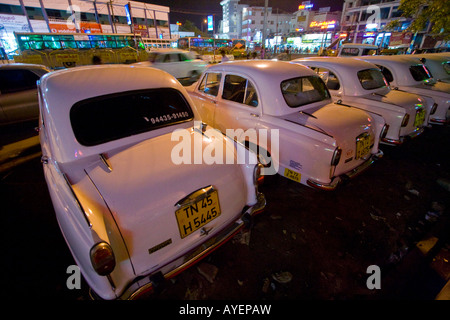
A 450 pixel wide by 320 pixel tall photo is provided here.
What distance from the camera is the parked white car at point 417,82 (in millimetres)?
5574

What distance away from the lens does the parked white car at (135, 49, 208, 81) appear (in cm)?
1133

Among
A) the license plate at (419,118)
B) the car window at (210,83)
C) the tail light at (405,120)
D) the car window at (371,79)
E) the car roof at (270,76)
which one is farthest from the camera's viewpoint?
the car window at (371,79)

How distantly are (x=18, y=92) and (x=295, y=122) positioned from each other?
745 cm

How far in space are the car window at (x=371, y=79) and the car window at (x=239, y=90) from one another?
3.02 metres

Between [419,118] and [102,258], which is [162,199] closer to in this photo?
[102,258]

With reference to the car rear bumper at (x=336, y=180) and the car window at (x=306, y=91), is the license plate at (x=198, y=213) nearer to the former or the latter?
the car rear bumper at (x=336, y=180)

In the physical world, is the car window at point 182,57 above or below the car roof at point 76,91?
above

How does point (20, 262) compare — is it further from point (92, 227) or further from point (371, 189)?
point (371, 189)

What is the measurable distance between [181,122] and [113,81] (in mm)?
938

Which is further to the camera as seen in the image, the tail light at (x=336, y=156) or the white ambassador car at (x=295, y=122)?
the white ambassador car at (x=295, y=122)

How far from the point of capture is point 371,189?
386 centimetres

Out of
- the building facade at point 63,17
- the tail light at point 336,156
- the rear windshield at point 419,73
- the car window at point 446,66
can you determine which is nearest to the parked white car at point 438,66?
the car window at point 446,66
